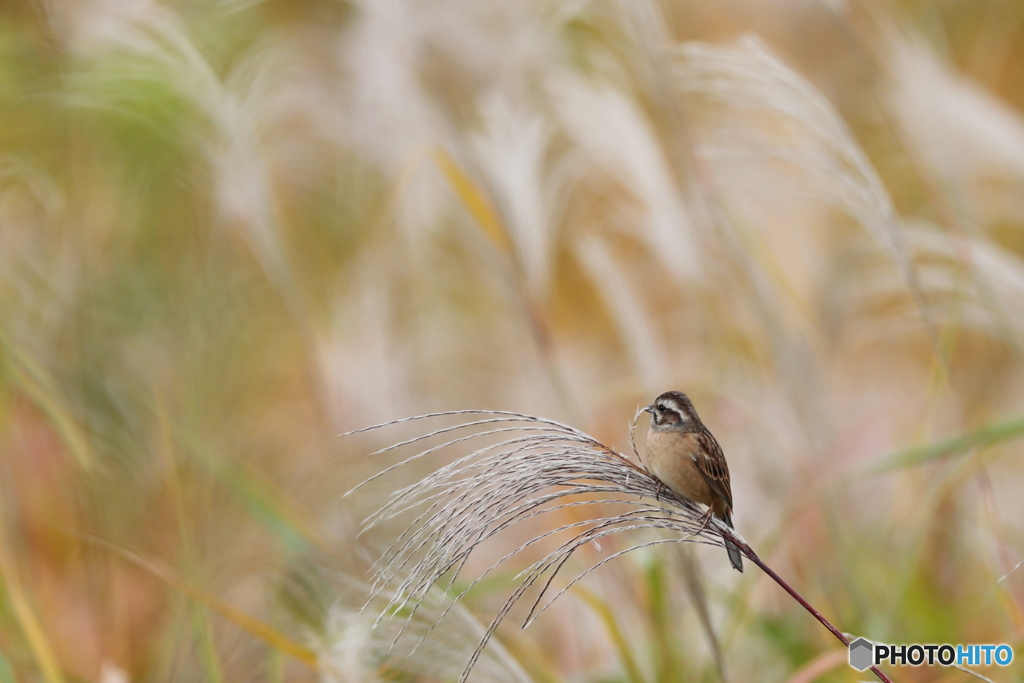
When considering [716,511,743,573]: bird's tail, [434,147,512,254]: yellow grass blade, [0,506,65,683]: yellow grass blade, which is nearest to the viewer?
[716,511,743,573]: bird's tail

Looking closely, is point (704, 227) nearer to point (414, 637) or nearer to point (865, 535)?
point (865, 535)

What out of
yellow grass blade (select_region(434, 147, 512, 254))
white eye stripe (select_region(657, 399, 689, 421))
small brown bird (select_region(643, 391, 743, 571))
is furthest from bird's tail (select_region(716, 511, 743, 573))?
yellow grass blade (select_region(434, 147, 512, 254))

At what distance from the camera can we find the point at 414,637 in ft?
4.15

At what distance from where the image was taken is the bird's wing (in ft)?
3.16

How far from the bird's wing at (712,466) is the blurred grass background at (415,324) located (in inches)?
13.8

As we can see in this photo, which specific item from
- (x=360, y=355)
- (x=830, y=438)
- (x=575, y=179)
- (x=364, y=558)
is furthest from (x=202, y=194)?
(x=830, y=438)

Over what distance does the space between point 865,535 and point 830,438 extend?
47 cm

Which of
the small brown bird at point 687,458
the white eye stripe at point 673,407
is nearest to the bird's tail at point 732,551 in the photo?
the small brown bird at point 687,458

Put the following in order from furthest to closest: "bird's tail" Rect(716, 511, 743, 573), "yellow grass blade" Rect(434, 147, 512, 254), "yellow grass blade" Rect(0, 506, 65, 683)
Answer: "yellow grass blade" Rect(434, 147, 512, 254)
"yellow grass blade" Rect(0, 506, 65, 683)
"bird's tail" Rect(716, 511, 743, 573)

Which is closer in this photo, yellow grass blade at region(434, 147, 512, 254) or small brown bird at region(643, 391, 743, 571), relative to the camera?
small brown bird at region(643, 391, 743, 571)

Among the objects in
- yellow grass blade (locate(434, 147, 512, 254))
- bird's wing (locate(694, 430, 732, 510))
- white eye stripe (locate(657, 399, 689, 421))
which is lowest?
bird's wing (locate(694, 430, 732, 510))

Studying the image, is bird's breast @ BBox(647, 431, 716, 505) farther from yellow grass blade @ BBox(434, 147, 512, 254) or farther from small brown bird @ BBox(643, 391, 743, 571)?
yellow grass blade @ BBox(434, 147, 512, 254)

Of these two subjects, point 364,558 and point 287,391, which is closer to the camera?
point 364,558

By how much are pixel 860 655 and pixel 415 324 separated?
212cm
